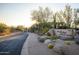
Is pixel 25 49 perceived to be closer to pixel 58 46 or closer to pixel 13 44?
pixel 13 44

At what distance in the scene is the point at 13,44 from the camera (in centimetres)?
225

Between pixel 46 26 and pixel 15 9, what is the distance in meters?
0.38

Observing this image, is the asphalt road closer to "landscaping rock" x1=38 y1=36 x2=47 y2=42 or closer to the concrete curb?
the concrete curb

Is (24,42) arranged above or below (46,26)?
below

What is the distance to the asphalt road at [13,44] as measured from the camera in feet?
7.31

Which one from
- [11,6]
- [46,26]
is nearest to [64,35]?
[46,26]

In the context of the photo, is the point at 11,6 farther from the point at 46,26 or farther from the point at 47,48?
the point at 47,48

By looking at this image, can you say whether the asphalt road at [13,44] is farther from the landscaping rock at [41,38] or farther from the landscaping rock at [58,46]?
the landscaping rock at [58,46]

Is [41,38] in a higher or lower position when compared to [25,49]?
higher

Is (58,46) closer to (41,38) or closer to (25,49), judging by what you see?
(41,38)

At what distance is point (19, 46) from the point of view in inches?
89.0

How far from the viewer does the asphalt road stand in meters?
2.23

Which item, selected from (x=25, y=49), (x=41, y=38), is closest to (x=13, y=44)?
(x=25, y=49)

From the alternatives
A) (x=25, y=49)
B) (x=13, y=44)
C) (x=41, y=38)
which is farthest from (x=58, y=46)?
(x=13, y=44)
